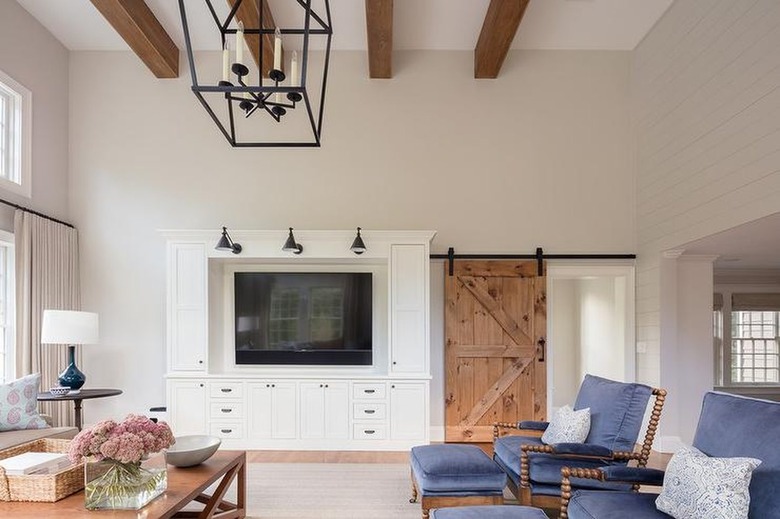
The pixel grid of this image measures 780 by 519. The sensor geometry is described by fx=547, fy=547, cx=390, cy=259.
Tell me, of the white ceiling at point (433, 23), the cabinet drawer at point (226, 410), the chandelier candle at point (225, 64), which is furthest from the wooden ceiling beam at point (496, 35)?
the cabinet drawer at point (226, 410)

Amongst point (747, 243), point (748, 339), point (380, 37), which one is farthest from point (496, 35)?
point (748, 339)

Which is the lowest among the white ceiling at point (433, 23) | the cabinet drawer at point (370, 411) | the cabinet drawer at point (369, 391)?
the cabinet drawer at point (370, 411)

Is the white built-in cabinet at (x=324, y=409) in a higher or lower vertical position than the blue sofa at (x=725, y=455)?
lower

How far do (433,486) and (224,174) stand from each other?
430 cm

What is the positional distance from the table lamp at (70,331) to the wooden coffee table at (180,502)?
7.63ft

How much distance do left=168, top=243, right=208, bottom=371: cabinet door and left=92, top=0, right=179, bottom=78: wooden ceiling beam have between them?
6.72ft

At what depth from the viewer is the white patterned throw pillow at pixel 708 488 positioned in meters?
2.23

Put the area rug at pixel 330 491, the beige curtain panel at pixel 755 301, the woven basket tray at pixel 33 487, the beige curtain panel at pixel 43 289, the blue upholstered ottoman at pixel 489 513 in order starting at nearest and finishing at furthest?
the blue upholstered ottoman at pixel 489 513
the woven basket tray at pixel 33 487
the area rug at pixel 330 491
the beige curtain panel at pixel 43 289
the beige curtain panel at pixel 755 301

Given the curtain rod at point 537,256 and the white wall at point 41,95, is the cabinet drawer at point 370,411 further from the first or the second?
the white wall at point 41,95

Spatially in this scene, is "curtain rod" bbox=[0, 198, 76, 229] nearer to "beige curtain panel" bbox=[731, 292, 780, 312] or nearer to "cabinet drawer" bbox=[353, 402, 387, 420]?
"cabinet drawer" bbox=[353, 402, 387, 420]

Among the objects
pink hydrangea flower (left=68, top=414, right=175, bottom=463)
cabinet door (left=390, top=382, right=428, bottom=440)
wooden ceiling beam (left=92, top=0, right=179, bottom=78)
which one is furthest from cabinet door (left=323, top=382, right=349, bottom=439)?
wooden ceiling beam (left=92, top=0, right=179, bottom=78)

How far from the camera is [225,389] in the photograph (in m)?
5.54

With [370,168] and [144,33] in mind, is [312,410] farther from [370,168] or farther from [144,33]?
[144,33]

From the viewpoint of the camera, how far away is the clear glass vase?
270cm
